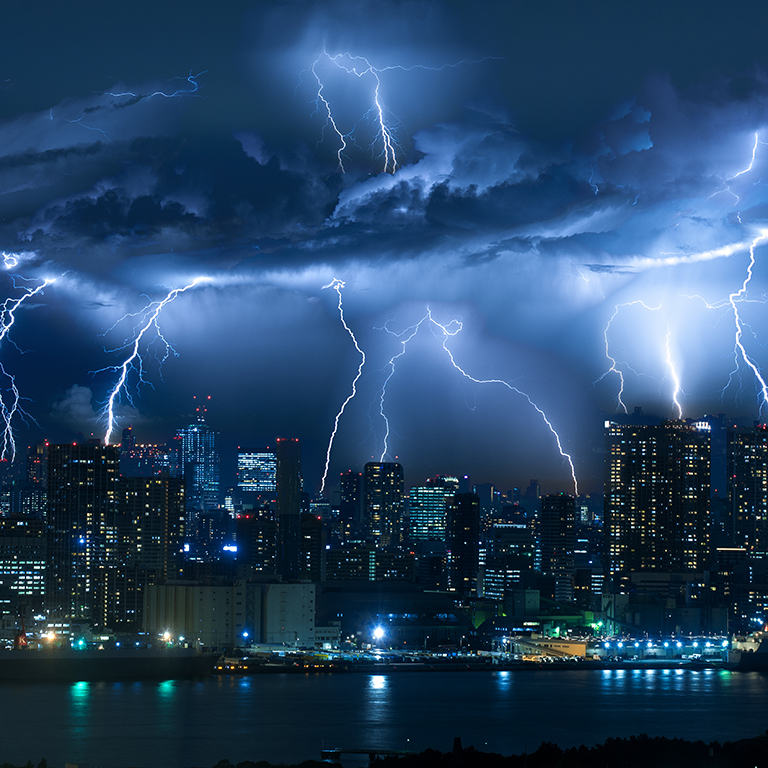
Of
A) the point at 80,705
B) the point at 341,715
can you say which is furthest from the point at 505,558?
the point at 341,715

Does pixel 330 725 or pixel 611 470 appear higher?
pixel 611 470

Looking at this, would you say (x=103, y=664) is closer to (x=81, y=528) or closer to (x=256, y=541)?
(x=81, y=528)

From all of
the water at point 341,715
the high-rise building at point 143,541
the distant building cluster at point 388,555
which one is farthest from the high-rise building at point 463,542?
the water at point 341,715

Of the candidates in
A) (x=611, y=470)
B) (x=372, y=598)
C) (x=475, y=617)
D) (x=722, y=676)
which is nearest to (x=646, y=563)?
(x=611, y=470)

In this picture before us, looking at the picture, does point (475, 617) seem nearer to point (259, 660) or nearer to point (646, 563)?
point (646, 563)

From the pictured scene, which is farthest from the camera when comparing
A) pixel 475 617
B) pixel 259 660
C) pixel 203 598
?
pixel 475 617

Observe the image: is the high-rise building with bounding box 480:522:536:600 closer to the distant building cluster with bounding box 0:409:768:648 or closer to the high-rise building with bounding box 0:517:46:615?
the distant building cluster with bounding box 0:409:768:648
